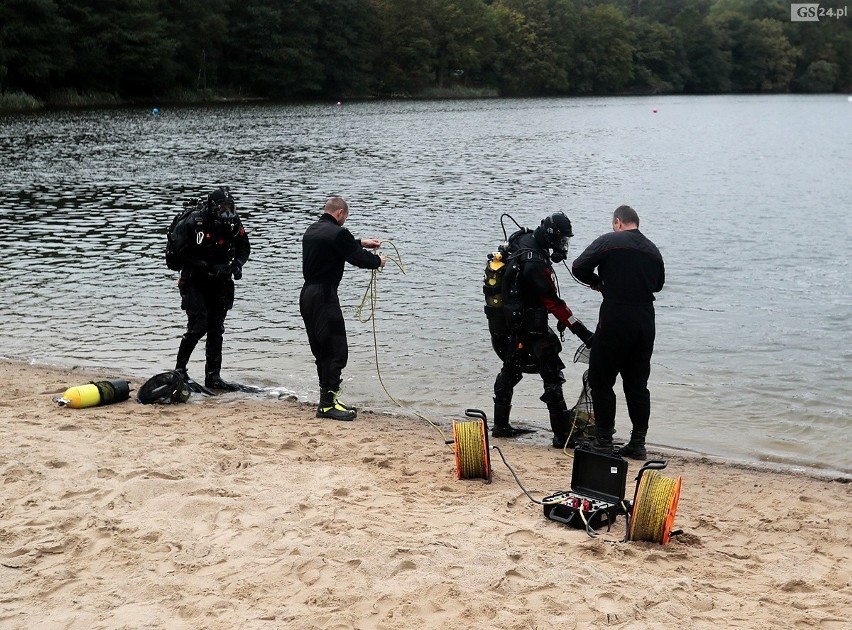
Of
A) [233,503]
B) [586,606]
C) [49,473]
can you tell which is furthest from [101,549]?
[586,606]

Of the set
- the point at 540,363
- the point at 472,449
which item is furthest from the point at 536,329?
the point at 472,449

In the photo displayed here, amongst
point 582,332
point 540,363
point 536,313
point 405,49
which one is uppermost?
point 405,49

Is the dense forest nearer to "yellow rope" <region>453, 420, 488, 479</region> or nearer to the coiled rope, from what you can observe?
"yellow rope" <region>453, 420, 488, 479</region>

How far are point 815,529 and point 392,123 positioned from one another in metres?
56.6

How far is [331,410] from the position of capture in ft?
31.7

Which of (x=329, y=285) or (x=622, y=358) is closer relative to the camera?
(x=622, y=358)

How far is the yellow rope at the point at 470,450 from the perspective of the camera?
24.2 ft

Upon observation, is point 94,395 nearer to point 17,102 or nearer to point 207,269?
point 207,269

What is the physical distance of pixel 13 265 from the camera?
18359 millimetres

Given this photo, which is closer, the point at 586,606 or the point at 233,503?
the point at 586,606

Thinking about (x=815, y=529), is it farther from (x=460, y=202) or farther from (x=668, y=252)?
(x=460, y=202)

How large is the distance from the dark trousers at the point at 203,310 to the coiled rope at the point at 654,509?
18.1 ft

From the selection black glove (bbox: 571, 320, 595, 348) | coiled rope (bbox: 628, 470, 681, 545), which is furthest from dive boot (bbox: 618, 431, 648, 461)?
coiled rope (bbox: 628, 470, 681, 545)

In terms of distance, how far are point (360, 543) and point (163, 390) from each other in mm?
4332
